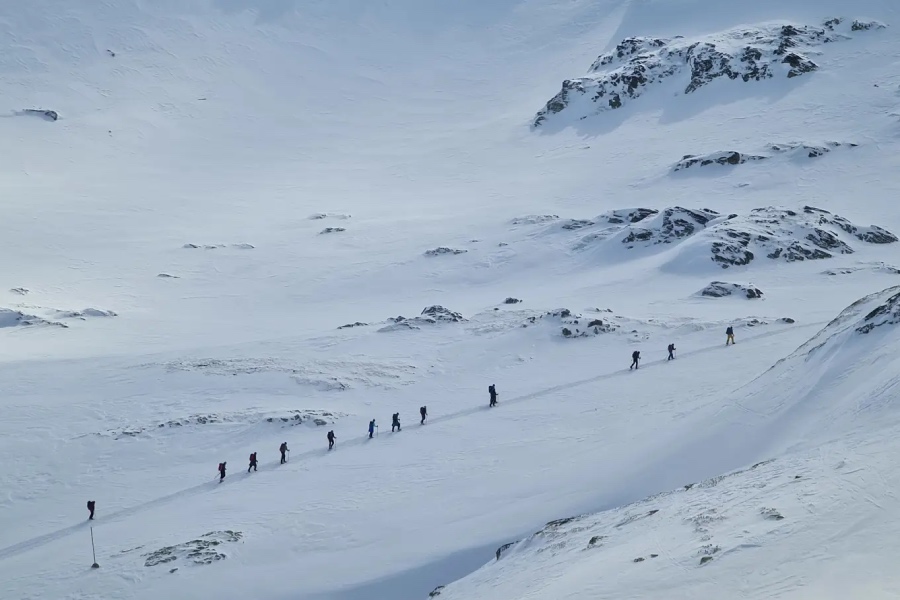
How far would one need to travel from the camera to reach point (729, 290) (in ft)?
153

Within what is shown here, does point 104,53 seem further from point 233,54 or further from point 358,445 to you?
point 358,445

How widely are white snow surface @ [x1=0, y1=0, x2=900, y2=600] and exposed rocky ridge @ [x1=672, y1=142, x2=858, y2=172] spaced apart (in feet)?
1.31

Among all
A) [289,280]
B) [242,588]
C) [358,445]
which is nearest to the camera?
[242,588]

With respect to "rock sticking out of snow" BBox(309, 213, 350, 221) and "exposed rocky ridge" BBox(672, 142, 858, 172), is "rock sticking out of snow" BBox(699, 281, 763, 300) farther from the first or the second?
"rock sticking out of snow" BBox(309, 213, 350, 221)

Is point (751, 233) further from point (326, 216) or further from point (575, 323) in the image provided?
point (326, 216)

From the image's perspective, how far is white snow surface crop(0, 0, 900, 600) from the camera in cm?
2056

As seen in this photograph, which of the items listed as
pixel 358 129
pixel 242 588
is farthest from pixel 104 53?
pixel 242 588

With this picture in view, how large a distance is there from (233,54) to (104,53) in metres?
19.9

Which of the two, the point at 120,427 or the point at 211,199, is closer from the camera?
the point at 120,427

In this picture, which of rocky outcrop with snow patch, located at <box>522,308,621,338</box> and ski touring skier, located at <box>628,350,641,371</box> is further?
rocky outcrop with snow patch, located at <box>522,308,621,338</box>

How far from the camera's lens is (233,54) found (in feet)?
447

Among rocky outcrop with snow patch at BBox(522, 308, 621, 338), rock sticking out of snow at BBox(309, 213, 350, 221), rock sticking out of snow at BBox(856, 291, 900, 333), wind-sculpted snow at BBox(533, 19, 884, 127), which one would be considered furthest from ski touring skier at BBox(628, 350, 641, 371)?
wind-sculpted snow at BBox(533, 19, 884, 127)

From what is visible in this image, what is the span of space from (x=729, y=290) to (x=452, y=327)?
1606 centimetres

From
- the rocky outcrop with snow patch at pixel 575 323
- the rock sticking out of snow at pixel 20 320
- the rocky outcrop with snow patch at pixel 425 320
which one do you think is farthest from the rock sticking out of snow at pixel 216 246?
the rocky outcrop with snow patch at pixel 575 323
